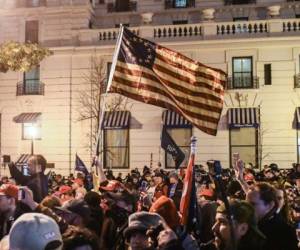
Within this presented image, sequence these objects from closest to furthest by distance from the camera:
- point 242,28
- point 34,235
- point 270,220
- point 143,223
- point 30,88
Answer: point 34,235 < point 143,223 < point 270,220 < point 242,28 < point 30,88

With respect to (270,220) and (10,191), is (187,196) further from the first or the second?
(10,191)

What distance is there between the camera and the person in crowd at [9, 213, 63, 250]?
3102mm

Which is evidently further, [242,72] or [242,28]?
[242,28]

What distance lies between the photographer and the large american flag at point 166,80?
383 inches

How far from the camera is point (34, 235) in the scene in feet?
10.2

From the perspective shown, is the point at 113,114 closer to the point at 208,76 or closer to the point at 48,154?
the point at 48,154

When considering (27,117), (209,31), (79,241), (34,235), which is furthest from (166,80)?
(27,117)

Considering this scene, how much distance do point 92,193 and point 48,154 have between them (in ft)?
80.3

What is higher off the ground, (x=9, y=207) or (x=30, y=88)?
(x=30, y=88)

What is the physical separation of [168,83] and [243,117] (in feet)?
63.6

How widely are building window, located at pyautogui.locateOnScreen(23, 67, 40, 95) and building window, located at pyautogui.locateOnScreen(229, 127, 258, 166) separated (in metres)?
10.2

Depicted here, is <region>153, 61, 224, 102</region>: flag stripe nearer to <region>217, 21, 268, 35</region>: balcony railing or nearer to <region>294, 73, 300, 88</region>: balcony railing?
<region>294, 73, 300, 88</region>: balcony railing

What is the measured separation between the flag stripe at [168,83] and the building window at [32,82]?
21946 mm

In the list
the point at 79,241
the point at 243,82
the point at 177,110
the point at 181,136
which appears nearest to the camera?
the point at 79,241
